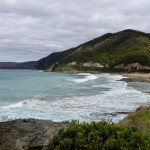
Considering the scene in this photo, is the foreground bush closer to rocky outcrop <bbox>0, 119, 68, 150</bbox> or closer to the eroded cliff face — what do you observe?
rocky outcrop <bbox>0, 119, 68, 150</bbox>

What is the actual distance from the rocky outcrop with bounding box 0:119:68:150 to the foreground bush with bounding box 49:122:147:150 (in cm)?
401

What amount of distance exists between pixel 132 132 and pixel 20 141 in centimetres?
762

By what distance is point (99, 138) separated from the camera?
9.38 metres

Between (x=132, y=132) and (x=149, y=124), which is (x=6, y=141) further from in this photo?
(x=132, y=132)

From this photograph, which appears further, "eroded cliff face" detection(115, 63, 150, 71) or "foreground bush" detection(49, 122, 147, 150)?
"eroded cliff face" detection(115, 63, 150, 71)

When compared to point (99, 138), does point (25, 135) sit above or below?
below

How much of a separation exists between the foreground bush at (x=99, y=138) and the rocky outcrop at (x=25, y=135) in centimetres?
401

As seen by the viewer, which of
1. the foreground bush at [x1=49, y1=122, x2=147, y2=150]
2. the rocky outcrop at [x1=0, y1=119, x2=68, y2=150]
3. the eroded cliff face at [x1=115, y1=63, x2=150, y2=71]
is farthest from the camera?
the eroded cliff face at [x1=115, y1=63, x2=150, y2=71]

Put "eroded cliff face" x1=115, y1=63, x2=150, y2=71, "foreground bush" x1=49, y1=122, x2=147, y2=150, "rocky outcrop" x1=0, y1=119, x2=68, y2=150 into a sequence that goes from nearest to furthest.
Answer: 1. "foreground bush" x1=49, y1=122, x2=147, y2=150
2. "rocky outcrop" x1=0, y1=119, x2=68, y2=150
3. "eroded cliff face" x1=115, y1=63, x2=150, y2=71

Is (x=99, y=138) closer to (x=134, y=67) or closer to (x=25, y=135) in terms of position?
(x=25, y=135)

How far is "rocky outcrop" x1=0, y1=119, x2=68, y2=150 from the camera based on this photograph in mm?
14531

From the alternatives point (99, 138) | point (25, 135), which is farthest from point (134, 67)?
point (99, 138)

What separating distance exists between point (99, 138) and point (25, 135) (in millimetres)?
8595

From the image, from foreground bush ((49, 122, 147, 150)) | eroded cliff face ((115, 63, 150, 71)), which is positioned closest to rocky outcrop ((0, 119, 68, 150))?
foreground bush ((49, 122, 147, 150))
